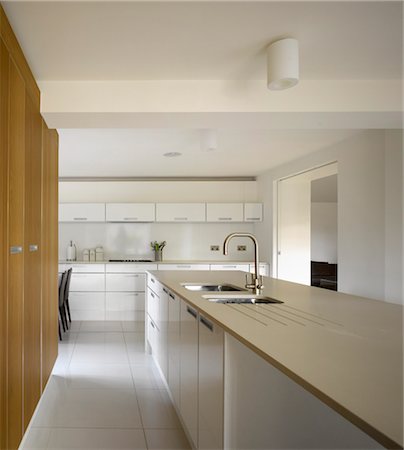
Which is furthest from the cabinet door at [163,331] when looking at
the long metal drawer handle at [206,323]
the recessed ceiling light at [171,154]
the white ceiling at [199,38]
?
the recessed ceiling light at [171,154]

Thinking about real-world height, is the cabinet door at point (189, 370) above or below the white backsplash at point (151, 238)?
below

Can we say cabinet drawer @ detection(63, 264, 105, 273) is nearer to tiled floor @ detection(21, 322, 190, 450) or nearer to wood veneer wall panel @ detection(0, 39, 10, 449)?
tiled floor @ detection(21, 322, 190, 450)

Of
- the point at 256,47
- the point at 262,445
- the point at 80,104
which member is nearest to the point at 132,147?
the point at 80,104

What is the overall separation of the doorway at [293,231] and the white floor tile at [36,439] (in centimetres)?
484

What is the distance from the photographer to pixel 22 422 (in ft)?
7.98

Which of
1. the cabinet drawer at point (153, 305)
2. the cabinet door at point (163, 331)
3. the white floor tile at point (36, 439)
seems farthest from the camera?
the cabinet drawer at point (153, 305)

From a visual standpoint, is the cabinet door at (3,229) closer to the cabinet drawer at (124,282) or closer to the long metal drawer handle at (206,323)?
the long metal drawer handle at (206,323)

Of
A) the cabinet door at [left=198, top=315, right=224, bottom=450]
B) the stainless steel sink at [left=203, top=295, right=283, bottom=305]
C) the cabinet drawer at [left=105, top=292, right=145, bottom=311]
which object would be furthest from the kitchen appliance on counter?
the cabinet door at [left=198, top=315, right=224, bottom=450]

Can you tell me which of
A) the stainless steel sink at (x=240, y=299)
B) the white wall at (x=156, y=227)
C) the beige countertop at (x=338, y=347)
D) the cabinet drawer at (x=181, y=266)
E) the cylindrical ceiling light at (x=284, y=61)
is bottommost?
the cabinet drawer at (x=181, y=266)

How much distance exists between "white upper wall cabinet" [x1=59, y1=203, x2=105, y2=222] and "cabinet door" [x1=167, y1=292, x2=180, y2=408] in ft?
14.2

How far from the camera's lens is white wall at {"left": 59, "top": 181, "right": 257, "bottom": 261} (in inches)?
296

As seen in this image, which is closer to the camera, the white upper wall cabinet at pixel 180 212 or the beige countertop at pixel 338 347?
the beige countertop at pixel 338 347

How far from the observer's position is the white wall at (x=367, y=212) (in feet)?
13.1

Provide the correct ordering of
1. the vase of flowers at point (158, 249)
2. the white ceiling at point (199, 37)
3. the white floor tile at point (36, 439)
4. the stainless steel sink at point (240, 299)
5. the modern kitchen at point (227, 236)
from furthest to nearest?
1. the vase of flowers at point (158, 249)
2. the stainless steel sink at point (240, 299)
3. the white floor tile at point (36, 439)
4. the white ceiling at point (199, 37)
5. the modern kitchen at point (227, 236)
